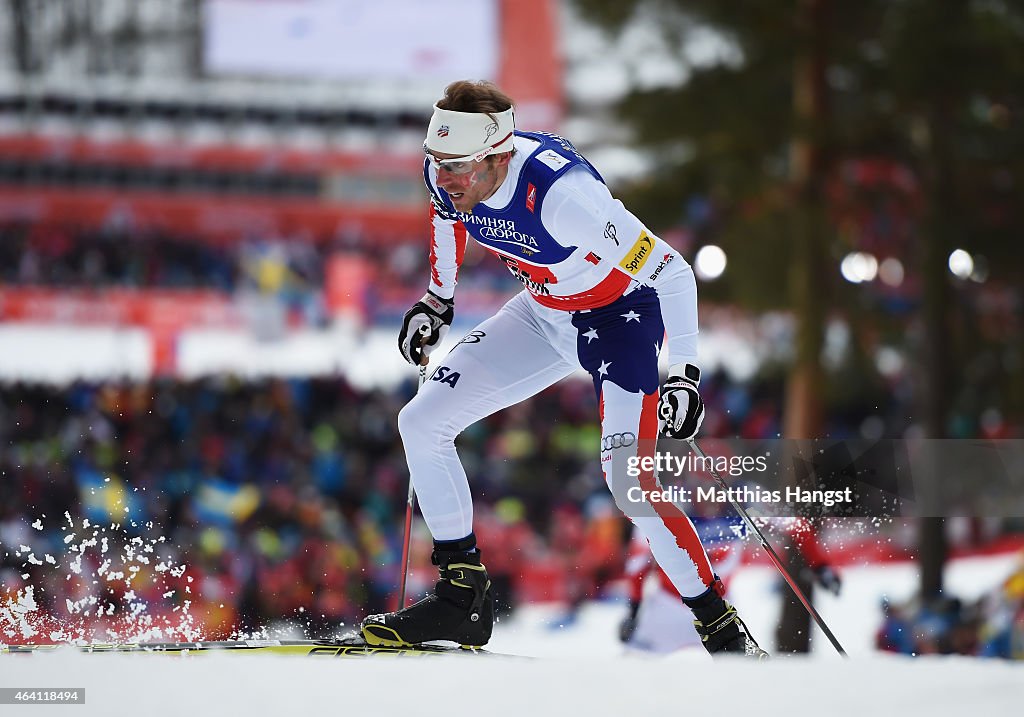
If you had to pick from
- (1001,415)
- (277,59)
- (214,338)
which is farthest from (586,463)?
(277,59)

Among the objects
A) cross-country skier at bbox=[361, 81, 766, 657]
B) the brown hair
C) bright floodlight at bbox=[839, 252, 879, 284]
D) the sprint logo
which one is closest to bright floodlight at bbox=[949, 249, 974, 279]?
bright floodlight at bbox=[839, 252, 879, 284]

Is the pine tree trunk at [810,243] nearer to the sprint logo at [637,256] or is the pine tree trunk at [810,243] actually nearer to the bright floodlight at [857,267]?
the bright floodlight at [857,267]

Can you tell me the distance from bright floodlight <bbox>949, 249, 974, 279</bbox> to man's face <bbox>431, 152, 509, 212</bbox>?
6.71 meters

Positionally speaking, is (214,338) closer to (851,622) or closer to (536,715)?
(851,622)

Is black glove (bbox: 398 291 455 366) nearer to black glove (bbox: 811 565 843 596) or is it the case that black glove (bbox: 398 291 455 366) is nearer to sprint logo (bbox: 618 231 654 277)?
sprint logo (bbox: 618 231 654 277)

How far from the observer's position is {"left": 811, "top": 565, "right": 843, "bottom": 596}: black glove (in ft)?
15.7

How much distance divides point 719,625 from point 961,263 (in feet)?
21.4

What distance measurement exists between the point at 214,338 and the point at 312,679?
16518 millimetres

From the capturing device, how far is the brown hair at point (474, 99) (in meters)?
3.65

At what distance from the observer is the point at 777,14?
10602 mm

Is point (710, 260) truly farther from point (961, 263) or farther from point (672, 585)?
point (961, 263)

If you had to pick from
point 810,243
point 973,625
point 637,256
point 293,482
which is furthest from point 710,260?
point 293,482

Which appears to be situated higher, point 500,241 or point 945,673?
point 500,241

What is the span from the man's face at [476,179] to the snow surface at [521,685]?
1.50 m
